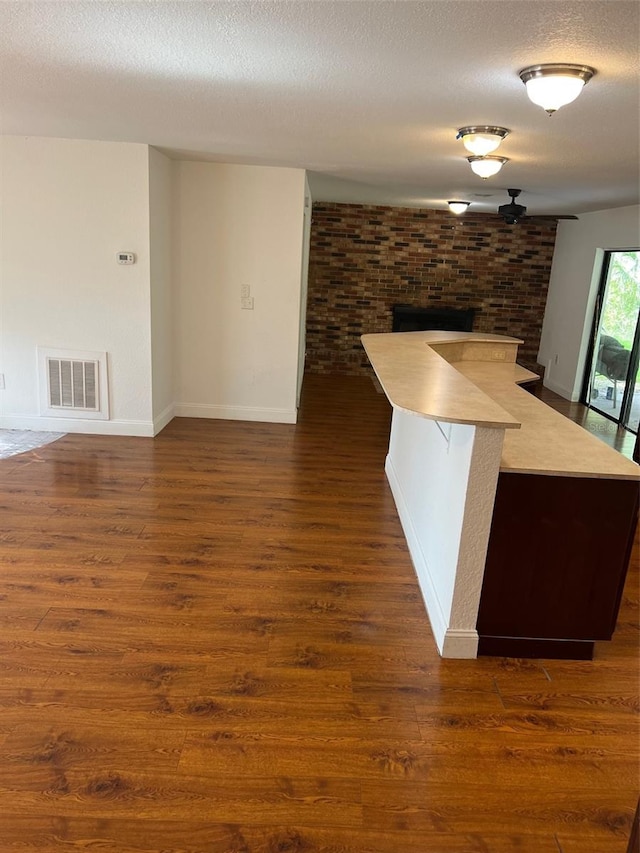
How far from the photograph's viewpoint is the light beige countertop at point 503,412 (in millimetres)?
2109

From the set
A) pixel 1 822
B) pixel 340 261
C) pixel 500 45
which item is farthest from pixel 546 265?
pixel 1 822

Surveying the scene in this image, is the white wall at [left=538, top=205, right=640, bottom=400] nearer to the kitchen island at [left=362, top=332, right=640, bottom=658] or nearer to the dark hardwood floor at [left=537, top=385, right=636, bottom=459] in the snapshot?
the dark hardwood floor at [left=537, top=385, right=636, bottom=459]

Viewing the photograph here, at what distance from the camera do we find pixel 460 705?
2.15 m

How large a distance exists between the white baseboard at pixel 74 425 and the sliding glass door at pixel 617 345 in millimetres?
4881

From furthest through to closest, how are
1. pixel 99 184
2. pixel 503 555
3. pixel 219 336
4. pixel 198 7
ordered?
pixel 219 336 → pixel 99 184 → pixel 503 555 → pixel 198 7

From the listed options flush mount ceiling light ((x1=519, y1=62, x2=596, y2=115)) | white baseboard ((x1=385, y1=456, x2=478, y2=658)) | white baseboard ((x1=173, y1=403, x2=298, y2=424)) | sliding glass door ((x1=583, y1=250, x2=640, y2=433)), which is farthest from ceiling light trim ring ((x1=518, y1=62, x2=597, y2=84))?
sliding glass door ((x1=583, y1=250, x2=640, y2=433))

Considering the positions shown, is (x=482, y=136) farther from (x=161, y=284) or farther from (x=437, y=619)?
(x=161, y=284)

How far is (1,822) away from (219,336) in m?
4.23

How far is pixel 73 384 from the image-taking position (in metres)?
4.87

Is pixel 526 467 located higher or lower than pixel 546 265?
lower

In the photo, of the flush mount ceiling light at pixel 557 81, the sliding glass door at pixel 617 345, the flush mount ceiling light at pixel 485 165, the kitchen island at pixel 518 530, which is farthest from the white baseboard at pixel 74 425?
the sliding glass door at pixel 617 345

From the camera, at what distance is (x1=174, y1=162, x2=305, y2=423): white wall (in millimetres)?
5125

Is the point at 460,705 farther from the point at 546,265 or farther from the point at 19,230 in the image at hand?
the point at 546,265

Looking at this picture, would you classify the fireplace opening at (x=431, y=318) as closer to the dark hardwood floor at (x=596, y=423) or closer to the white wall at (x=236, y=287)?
the dark hardwood floor at (x=596, y=423)
